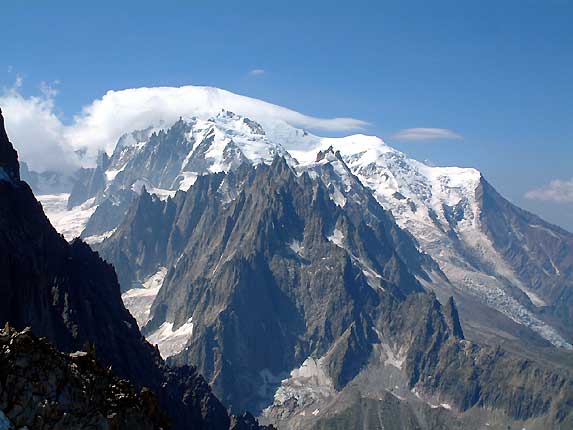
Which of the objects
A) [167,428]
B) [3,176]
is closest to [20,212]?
[3,176]

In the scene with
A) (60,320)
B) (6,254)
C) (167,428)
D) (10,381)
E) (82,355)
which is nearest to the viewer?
(10,381)

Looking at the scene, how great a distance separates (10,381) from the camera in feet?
131

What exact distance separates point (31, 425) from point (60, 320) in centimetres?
16115

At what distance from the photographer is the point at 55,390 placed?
41188mm

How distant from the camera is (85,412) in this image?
137 ft

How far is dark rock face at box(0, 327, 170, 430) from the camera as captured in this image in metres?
39.8

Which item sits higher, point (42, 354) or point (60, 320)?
point (42, 354)

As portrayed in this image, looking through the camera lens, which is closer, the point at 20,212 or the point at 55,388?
the point at 55,388

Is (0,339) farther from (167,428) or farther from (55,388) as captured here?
(167,428)

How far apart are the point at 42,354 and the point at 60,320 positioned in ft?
527

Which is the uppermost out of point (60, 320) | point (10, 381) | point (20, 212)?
point (20, 212)

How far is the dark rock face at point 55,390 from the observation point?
39.8 meters

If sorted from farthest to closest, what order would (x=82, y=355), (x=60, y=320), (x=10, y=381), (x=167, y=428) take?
(x=60, y=320) < (x=167, y=428) < (x=82, y=355) < (x=10, y=381)

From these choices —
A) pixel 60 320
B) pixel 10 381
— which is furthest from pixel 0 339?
pixel 60 320
